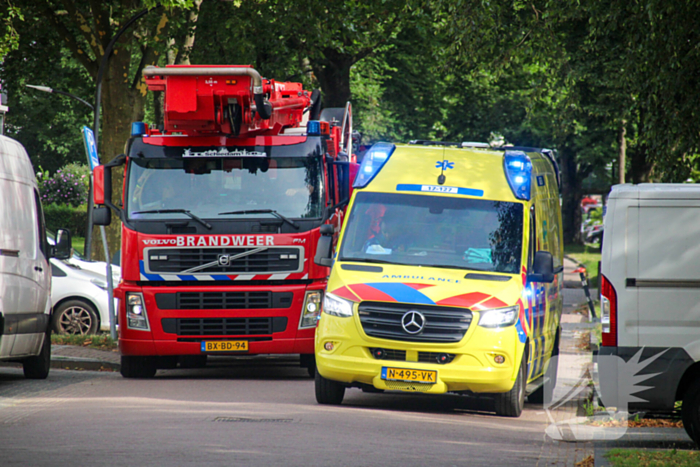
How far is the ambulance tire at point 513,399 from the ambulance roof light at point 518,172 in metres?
1.73

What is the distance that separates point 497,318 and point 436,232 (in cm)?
123

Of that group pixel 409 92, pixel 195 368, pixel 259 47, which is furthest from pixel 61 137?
pixel 195 368

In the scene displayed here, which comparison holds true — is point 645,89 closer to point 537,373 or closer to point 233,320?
point 537,373

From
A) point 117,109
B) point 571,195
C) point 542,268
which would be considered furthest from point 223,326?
point 571,195

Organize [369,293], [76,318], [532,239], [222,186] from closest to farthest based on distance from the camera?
[369,293] → [532,239] → [222,186] → [76,318]

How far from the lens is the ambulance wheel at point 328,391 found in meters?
9.67

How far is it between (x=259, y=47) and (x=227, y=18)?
4.32 feet

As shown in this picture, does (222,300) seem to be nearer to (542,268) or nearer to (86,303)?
(542,268)

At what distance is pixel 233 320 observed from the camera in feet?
38.7

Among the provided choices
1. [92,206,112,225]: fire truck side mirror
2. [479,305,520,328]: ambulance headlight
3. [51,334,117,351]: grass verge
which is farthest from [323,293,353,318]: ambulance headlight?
[51,334,117,351]: grass verge

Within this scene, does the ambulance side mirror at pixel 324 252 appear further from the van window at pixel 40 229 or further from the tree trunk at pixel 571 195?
the tree trunk at pixel 571 195

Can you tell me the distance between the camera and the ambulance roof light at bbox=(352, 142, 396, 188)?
34.1 ft

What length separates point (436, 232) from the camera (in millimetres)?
9977

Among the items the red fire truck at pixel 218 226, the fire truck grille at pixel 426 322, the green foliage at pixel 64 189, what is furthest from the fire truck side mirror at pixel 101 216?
the green foliage at pixel 64 189
